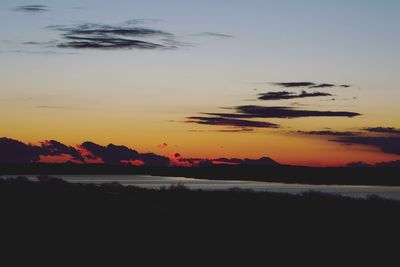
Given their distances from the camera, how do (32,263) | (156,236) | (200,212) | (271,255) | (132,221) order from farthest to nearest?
(200,212), (132,221), (156,236), (271,255), (32,263)

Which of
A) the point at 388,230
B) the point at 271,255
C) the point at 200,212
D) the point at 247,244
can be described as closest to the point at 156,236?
the point at 247,244

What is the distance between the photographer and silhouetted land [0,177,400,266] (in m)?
16.0

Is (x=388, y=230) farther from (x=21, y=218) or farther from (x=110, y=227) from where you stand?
(x=21, y=218)

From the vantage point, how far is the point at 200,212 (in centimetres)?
3225

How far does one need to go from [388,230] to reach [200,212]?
383 inches

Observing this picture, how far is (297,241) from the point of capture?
1984 centimetres

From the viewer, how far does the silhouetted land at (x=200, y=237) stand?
15961 millimetres

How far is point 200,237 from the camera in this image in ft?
68.2

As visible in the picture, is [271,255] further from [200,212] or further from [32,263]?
[200,212]

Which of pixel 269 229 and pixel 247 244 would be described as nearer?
pixel 247 244

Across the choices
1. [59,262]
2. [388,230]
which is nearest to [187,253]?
[59,262]

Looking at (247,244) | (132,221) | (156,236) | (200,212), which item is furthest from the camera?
(200,212)

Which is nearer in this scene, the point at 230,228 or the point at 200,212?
the point at 230,228

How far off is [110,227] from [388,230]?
28.2 feet
